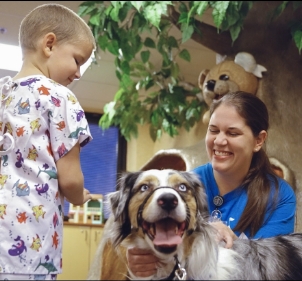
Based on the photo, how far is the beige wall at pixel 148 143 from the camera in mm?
2131

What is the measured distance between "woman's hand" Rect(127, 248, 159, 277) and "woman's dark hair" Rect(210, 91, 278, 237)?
1.01 ft

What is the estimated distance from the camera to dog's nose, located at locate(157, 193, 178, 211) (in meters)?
0.75

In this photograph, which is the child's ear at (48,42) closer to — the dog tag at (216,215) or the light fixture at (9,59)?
the light fixture at (9,59)

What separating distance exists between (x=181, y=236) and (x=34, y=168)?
252 mm

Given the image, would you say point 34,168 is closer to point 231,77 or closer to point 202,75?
point 231,77

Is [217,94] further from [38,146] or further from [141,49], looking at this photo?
[38,146]

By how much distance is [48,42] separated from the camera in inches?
34.9

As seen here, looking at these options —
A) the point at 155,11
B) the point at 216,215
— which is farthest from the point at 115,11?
the point at 216,215

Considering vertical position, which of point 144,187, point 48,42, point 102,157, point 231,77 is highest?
point 48,42

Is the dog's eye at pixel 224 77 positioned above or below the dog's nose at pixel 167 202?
above

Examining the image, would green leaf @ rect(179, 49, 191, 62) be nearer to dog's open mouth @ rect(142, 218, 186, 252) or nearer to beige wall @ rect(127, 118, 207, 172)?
beige wall @ rect(127, 118, 207, 172)

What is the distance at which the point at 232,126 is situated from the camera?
3.50 ft

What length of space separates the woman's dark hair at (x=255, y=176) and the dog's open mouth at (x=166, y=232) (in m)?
0.32

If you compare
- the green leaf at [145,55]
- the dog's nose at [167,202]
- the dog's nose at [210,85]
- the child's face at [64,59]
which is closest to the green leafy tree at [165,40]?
the green leaf at [145,55]
